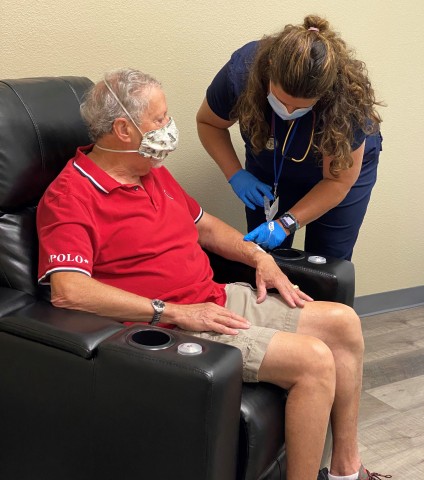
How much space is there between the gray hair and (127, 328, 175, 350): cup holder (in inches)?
21.5

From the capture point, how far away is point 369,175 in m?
2.11

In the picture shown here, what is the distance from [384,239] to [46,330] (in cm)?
209

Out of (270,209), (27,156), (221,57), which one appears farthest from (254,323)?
(221,57)

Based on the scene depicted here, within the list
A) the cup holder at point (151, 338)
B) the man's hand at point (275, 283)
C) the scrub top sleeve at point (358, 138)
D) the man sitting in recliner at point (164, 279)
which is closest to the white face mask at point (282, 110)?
the scrub top sleeve at point (358, 138)

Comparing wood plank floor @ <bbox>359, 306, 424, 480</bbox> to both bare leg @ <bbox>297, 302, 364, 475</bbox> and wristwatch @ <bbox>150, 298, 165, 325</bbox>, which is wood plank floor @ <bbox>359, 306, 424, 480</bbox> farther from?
wristwatch @ <bbox>150, 298, 165, 325</bbox>

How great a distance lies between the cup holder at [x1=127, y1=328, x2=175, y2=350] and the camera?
119 centimetres

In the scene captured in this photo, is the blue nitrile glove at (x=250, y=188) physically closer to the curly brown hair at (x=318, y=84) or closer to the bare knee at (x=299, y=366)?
the curly brown hair at (x=318, y=84)

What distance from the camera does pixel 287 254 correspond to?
182 cm

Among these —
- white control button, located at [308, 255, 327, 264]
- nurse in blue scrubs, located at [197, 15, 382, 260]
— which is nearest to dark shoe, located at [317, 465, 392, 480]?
white control button, located at [308, 255, 327, 264]

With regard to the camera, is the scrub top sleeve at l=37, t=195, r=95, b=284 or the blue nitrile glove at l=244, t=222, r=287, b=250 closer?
the scrub top sleeve at l=37, t=195, r=95, b=284

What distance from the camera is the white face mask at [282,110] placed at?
1.65m

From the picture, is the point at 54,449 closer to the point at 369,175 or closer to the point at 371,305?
Answer: the point at 369,175

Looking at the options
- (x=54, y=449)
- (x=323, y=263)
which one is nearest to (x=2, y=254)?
(x=54, y=449)

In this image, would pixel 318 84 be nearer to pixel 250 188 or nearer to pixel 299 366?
pixel 250 188
